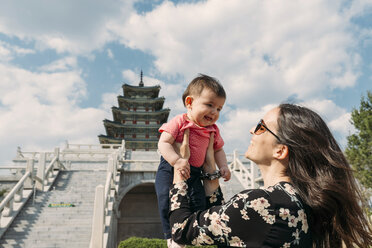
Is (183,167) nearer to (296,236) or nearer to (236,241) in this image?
(236,241)

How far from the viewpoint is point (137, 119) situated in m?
31.2

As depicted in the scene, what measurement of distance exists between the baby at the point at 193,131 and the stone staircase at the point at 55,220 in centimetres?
666

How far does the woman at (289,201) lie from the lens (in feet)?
4.04

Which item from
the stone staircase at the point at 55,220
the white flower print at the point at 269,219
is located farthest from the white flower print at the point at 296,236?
Answer: the stone staircase at the point at 55,220

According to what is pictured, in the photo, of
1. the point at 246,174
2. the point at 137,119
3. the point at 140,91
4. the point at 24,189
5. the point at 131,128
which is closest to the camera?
the point at 24,189

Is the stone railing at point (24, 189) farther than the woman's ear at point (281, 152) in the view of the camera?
Yes

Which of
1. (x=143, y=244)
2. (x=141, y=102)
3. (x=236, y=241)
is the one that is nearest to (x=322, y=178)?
(x=236, y=241)

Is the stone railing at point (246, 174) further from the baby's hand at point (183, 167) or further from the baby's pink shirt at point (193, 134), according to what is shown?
the baby's hand at point (183, 167)

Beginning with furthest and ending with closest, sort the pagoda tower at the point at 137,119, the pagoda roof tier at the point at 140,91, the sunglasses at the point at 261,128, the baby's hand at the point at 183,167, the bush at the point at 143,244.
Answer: the pagoda roof tier at the point at 140,91
the pagoda tower at the point at 137,119
the bush at the point at 143,244
the baby's hand at the point at 183,167
the sunglasses at the point at 261,128

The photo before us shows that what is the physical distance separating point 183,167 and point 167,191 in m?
0.26

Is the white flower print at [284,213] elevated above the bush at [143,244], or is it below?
below

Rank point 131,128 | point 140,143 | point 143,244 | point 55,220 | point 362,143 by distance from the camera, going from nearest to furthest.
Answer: point 143,244 < point 55,220 < point 362,143 < point 140,143 < point 131,128

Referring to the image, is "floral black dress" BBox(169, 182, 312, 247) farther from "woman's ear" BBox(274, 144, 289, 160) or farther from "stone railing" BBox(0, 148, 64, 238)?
"stone railing" BBox(0, 148, 64, 238)

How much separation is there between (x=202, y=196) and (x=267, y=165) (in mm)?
436
